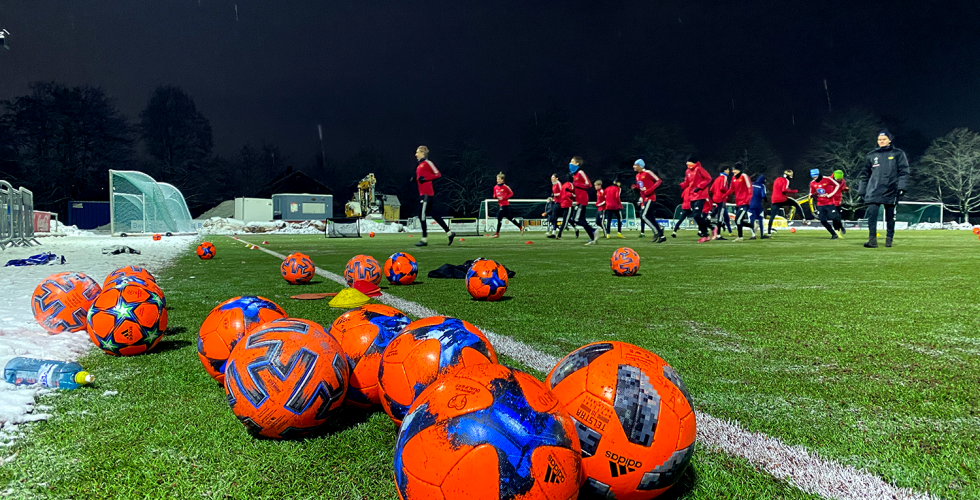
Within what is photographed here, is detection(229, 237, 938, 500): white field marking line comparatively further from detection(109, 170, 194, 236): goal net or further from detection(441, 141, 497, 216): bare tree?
detection(441, 141, 497, 216): bare tree

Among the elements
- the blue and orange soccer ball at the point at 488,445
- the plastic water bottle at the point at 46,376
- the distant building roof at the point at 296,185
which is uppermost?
the distant building roof at the point at 296,185

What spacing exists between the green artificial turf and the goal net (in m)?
28.4

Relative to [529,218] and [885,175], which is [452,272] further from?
[529,218]

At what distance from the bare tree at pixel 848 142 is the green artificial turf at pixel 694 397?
6728 centimetres

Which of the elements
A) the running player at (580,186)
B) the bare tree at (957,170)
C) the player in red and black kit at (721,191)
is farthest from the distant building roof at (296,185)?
the bare tree at (957,170)

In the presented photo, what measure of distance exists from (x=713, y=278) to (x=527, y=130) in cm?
6808

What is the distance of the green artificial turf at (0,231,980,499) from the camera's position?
181 cm

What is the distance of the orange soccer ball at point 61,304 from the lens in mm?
4188

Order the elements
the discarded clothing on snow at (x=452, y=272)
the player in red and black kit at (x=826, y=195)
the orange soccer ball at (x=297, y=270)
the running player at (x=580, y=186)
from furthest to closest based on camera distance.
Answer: the running player at (x=580, y=186) → the player in red and black kit at (x=826, y=195) → the discarded clothing on snow at (x=452, y=272) → the orange soccer ball at (x=297, y=270)

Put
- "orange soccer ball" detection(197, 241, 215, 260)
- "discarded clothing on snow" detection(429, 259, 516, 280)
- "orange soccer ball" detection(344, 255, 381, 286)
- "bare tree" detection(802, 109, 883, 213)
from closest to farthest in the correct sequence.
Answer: "orange soccer ball" detection(344, 255, 381, 286), "discarded clothing on snow" detection(429, 259, 516, 280), "orange soccer ball" detection(197, 241, 215, 260), "bare tree" detection(802, 109, 883, 213)

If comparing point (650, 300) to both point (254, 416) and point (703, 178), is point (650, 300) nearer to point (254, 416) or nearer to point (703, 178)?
point (254, 416)

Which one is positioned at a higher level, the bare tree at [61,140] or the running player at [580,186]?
the bare tree at [61,140]

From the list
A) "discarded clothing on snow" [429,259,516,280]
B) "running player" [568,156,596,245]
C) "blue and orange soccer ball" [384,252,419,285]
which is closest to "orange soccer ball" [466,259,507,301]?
"blue and orange soccer ball" [384,252,419,285]

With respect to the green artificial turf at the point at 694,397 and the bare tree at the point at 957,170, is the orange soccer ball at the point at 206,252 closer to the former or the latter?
the green artificial turf at the point at 694,397
